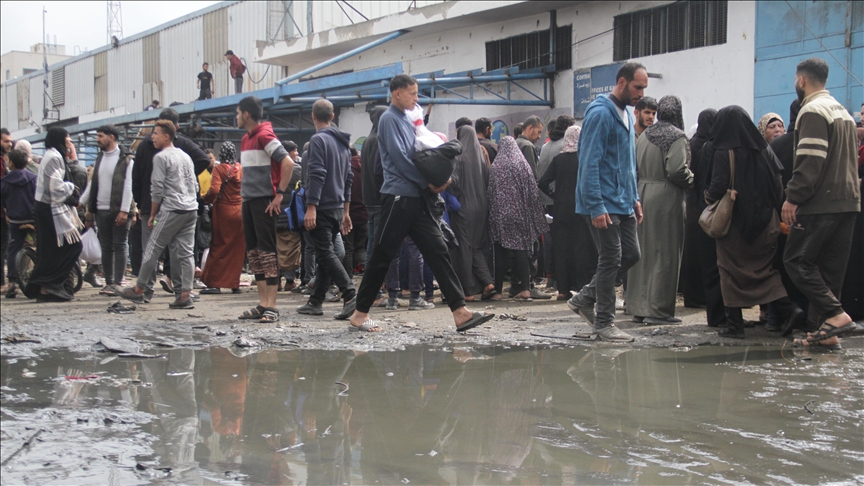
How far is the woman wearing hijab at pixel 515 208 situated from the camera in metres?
8.83

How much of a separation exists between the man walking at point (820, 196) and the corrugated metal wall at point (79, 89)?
1419 inches

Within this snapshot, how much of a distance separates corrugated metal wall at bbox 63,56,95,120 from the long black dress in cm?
3300

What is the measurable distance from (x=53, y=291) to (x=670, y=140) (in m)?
6.62

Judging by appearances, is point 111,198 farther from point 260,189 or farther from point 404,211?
point 404,211

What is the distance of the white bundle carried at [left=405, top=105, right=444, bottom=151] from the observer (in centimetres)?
638

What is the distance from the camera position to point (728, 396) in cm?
451

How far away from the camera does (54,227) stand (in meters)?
8.95

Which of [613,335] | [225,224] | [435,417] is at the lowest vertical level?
[435,417]

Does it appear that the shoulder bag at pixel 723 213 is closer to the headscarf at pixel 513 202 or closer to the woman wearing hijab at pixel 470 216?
the headscarf at pixel 513 202

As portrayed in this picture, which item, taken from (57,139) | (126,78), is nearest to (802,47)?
(57,139)

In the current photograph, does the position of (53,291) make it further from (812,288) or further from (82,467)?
(812,288)

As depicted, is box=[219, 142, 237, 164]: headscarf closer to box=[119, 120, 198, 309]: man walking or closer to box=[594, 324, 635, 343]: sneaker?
box=[119, 120, 198, 309]: man walking

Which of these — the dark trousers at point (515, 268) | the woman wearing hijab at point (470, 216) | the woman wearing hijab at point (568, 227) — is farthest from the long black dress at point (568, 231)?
the woman wearing hijab at point (470, 216)

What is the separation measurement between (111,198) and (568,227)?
5080mm
